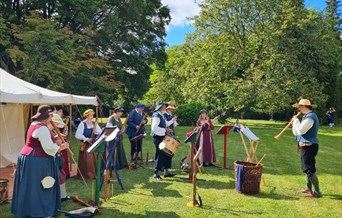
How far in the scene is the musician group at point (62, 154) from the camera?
183 inches

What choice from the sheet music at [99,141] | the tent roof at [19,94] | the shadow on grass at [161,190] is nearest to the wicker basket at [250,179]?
the shadow on grass at [161,190]

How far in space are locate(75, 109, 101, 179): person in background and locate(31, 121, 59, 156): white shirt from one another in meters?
2.46

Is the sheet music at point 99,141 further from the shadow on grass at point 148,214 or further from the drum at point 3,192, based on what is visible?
the drum at point 3,192

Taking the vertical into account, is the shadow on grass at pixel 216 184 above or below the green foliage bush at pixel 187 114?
below

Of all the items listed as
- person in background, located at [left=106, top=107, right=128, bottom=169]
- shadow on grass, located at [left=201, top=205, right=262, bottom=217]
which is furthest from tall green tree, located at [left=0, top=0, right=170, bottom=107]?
shadow on grass, located at [left=201, top=205, right=262, bottom=217]

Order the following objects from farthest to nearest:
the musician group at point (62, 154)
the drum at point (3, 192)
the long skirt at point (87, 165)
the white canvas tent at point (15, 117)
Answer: the long skirt at point (87, 165) < the white canvas tent at point (15, 117) < the drum at point (3, 192) < the musician group at point (62, 154)

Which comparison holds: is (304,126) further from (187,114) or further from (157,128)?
(187,114)

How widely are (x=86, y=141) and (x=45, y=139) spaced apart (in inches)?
99.8

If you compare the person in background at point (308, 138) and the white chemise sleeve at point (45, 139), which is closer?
the white chemise sleeve at point (45, 139)

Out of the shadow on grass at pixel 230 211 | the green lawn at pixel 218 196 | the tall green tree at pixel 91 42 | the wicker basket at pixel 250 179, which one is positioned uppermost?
the tall green tree at pixel 91 42

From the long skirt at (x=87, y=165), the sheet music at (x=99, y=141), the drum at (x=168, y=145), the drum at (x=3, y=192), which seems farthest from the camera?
the long skirt at (x=87, y=165)

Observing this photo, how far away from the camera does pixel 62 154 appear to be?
6.61 m

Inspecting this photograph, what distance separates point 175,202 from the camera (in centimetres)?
580

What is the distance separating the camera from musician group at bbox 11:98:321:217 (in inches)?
183
